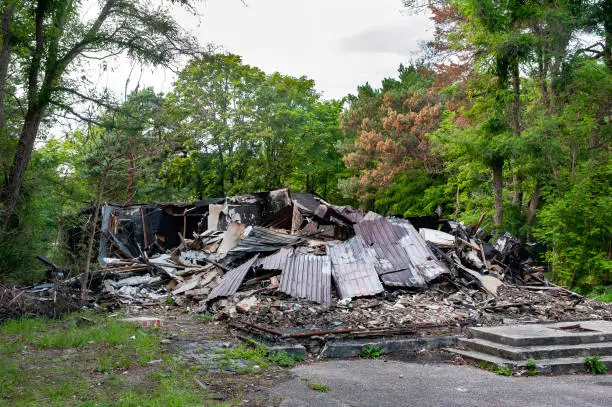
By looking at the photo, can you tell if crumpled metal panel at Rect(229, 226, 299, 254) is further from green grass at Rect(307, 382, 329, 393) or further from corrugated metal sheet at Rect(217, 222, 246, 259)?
green grass at Rect(307, 382, 329, 393)

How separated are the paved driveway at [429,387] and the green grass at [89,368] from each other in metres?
1.34

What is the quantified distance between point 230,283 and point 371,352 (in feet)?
14.7

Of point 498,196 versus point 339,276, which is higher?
point 498,196

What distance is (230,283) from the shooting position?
11.6 metres

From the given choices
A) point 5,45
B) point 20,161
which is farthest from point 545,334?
point 5,45

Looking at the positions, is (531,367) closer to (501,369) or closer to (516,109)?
(501,369)

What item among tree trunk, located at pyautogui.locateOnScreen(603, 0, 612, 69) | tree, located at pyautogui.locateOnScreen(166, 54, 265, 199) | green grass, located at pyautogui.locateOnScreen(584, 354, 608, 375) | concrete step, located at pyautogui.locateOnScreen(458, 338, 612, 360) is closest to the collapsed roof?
concrete step, located at pyautogui.locateOnScreen(458, 338, 612, 360)

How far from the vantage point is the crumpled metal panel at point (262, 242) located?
526 inches

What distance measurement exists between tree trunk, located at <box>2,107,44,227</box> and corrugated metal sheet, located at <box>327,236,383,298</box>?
7276 millimetres

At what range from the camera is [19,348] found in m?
7.12

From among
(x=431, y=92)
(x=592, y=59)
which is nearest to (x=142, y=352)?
(x=592, y=59)

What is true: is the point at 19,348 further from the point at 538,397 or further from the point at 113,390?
the point at 538,397

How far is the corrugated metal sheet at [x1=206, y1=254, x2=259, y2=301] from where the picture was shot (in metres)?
11.3

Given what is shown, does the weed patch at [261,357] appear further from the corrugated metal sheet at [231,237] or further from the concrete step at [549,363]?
the corrugated metal sheet at [231,237]
